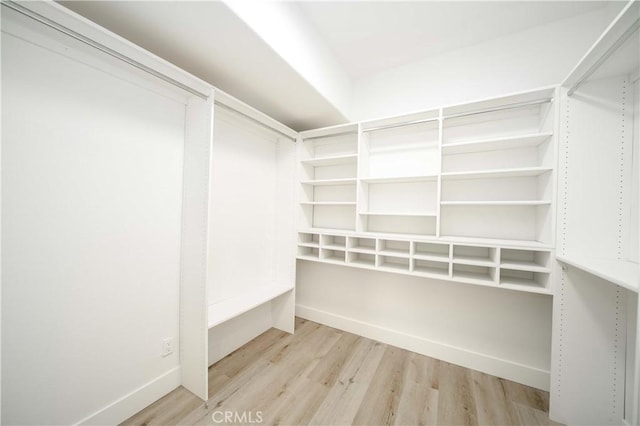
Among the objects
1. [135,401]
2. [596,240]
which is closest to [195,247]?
[135,401]

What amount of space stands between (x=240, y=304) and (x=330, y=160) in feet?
5.20

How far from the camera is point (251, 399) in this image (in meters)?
1.58

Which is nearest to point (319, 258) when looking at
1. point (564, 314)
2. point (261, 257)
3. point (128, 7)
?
point (261, 257)

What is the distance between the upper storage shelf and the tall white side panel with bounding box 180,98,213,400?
2.19 m

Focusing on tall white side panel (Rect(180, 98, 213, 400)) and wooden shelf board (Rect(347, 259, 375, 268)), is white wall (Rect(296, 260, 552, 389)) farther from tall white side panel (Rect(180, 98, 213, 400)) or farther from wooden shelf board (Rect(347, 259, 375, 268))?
tall white side panel (Rect(180, 98, 213, 400))

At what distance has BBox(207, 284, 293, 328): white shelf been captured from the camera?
171 centimetres

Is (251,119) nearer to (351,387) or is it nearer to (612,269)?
(351,387)

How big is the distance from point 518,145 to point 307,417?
8.02 feet

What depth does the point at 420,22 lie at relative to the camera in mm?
1833

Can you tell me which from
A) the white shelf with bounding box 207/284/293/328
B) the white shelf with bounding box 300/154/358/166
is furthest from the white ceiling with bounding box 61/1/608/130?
the white shelf with bounding box 207/284/293/328

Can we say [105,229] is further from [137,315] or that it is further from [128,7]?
[128,7]

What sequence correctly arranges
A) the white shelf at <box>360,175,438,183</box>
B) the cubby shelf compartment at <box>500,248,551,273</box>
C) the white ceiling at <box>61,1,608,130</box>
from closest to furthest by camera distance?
the white ceiling at <box>61,1,608,130</box> < the cubby shelf compartment at <box>500,248,551,273</box> < the white shelf at <box>360,175,438,183</box>

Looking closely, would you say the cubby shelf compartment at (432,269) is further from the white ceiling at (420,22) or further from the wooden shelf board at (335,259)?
the white ceiling at (420,22)

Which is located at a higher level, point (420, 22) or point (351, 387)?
point (420, 22)
